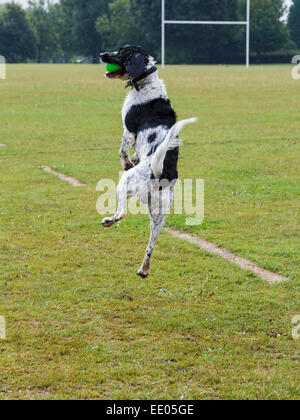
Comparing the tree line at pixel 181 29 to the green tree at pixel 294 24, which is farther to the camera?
the green tree at pixel 294 24

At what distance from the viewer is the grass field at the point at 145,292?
199 inches

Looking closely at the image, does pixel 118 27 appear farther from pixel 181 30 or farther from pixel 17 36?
pixel 17 36

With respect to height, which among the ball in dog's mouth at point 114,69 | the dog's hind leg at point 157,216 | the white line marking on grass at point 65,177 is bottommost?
the white line marking on grass at point 65,177

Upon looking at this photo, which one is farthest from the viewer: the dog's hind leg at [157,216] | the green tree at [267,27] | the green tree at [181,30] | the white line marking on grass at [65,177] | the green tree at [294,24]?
the green tree at [294,24]

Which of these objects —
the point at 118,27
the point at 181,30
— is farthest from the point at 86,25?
the point at 181,30

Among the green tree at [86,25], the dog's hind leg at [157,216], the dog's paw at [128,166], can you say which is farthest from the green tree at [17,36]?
the dog's hind leg at [157,216]

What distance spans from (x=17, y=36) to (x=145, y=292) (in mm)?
99677

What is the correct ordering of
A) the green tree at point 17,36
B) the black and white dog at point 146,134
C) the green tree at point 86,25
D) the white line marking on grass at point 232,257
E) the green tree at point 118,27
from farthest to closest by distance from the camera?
the green tree at point 17,36 → the green tree at point 86,25 → the green tree at point 118,27 → the white line marking on grass at point 232,257 → the black and white dog at point 146,134

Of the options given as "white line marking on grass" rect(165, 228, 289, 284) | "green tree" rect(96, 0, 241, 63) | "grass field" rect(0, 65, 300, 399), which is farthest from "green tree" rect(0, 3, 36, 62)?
"white line marking on grass" rect(165, 228, 289, 284)

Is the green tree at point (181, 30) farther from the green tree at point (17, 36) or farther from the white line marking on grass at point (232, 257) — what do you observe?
the white line marking on grass at point (232, 257)

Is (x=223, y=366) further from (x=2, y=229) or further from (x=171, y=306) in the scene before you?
(x=2, y=229)

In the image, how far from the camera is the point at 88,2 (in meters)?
82.3

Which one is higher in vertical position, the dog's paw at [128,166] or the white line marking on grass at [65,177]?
the dog's paw at [128,166]

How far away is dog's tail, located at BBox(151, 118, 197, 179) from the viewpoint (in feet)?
16.8
